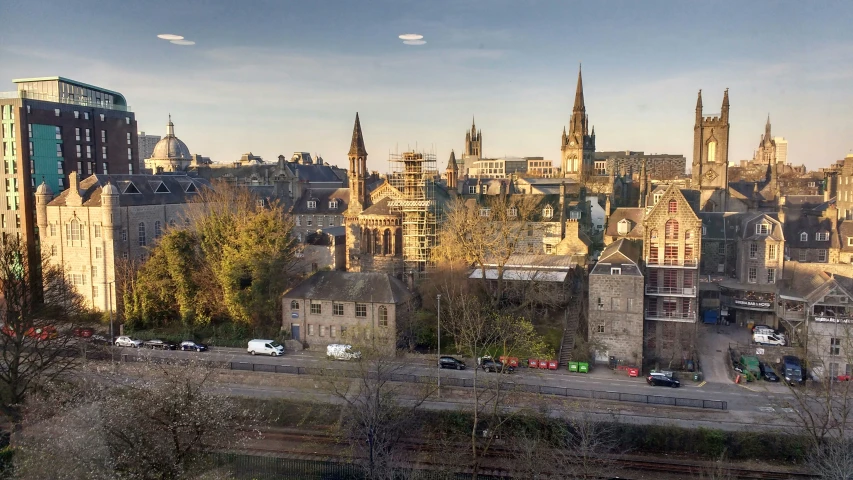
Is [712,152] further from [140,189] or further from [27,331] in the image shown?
[27,331]

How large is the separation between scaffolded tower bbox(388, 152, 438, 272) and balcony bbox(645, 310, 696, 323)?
14306 mm

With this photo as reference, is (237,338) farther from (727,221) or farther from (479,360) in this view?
(727,221)

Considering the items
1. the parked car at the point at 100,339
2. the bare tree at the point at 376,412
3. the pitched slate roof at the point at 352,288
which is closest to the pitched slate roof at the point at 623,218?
the pitched slate roof at the point at 352,288

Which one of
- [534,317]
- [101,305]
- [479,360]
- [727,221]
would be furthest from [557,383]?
[101,305]

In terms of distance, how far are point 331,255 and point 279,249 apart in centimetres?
874

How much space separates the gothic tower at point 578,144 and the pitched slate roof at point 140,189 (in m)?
48.8

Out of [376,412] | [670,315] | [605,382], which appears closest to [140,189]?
[376,412]

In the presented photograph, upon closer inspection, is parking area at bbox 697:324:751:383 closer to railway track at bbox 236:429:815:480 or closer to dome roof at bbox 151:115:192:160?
railway track at bbox 236:429:815:480

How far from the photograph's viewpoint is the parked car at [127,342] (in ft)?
125

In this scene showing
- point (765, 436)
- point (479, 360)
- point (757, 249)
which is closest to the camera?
point (765, 436)

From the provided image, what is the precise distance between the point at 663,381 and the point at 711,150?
38.9 m

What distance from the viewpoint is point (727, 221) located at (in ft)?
162

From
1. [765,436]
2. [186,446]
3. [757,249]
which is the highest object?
[757,249]

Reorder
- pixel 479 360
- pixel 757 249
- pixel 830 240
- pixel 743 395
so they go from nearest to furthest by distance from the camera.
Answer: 1. pixel 743 395
2. pixel 479 360
3. pixel 757 249
4. pixel 830 240
